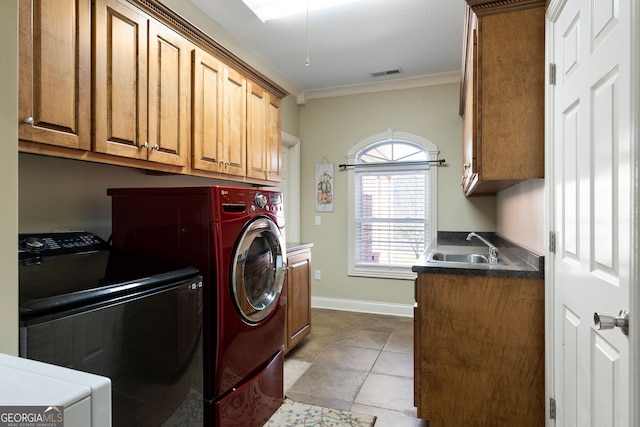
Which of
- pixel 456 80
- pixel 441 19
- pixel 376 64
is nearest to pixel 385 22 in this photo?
pixel 441 19

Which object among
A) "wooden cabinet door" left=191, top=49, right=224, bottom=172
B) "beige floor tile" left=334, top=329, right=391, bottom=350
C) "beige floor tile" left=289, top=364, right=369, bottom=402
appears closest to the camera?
"wooden cabinet door" left=191, top=49, right=224, bottom=172

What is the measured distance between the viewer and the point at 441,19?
286 cm

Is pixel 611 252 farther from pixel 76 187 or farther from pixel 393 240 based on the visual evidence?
pixel 393 240

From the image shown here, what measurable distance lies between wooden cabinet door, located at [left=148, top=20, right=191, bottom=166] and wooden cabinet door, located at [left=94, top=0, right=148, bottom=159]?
0.05 metres

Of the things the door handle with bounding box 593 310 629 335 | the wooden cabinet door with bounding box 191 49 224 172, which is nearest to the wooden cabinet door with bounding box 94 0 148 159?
the wooden cabinet door with bounding box 191 49 224 172

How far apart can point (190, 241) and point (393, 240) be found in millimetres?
2986

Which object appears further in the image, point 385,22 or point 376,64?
point 376,64

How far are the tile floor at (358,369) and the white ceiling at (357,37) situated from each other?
2.69 metres

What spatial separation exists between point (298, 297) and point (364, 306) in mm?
1497

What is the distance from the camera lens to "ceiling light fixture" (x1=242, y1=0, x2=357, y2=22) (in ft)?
8.34

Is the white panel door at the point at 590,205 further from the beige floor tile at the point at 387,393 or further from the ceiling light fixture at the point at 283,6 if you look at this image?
the ceiling light fixture at the point at 283,6

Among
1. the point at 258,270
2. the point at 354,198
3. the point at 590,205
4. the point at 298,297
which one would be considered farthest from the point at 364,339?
the point at 590,205

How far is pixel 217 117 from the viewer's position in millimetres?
2391

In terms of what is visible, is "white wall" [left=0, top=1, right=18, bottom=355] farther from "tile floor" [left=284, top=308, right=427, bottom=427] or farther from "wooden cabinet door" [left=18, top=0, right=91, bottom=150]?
"tile floor" [left=284, top=308, right=427, bottom=427]
